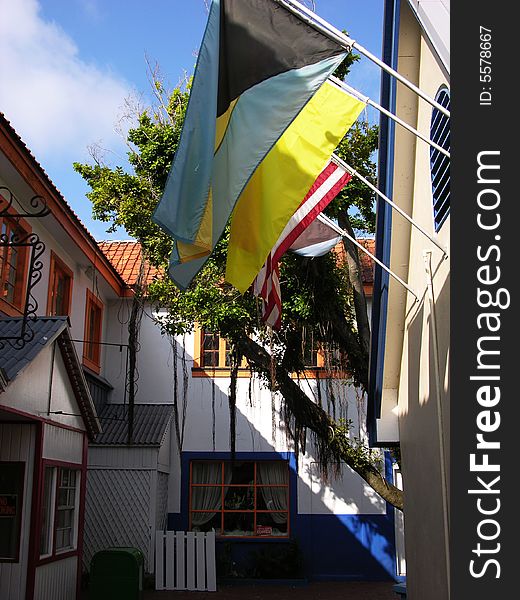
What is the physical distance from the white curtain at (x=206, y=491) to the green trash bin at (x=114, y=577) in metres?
5.00

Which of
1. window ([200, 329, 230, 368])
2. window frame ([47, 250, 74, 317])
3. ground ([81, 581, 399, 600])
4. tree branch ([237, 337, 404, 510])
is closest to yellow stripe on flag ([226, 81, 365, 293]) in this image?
tree branch ([237, 337, 404, 510])

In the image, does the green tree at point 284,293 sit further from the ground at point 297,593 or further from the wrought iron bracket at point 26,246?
the ground at point 297,593

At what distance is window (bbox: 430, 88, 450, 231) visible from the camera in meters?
6.22

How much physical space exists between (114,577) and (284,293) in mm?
5481

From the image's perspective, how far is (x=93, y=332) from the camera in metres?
17.8

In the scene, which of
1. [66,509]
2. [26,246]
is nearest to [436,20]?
[26,246]

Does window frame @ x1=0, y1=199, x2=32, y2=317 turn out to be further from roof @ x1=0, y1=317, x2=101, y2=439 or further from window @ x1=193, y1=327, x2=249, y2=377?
window @ x1=193, y1=327, x2=249, y2=377

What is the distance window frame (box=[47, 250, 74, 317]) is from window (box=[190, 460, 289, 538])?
16.7ft

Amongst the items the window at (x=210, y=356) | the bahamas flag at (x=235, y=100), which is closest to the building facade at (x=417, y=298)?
the bahamas flag at (x=235, y=100)

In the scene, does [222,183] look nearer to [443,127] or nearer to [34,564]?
[443,127]

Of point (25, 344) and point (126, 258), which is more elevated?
point (126, 258)

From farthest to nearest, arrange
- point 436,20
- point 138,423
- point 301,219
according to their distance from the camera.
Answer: point 138,423 → point 301,219 → point 436,20

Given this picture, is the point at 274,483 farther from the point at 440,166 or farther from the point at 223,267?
the point at 440,166

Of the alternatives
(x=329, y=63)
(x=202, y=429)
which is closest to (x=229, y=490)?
(x=202, y=429)
